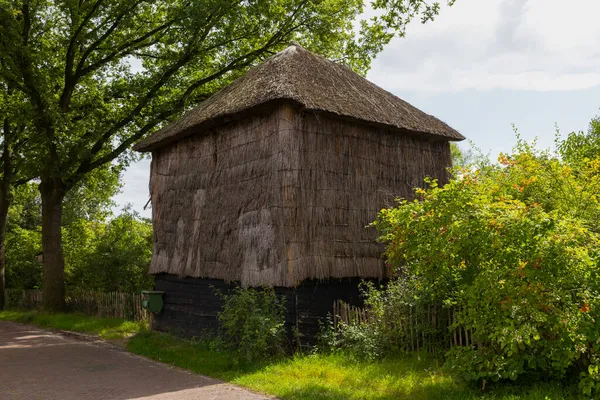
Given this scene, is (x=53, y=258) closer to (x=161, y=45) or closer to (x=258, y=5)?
(x=161, y=45)

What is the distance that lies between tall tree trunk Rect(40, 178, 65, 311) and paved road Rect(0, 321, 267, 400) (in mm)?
6310

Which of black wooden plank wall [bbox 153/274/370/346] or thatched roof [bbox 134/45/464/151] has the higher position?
thatched roof [bbox 134/45/464/151]

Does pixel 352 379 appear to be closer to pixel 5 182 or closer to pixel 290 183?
pixel 290 183

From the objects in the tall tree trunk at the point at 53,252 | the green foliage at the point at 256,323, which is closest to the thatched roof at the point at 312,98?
the green foliage at the point at 256,323

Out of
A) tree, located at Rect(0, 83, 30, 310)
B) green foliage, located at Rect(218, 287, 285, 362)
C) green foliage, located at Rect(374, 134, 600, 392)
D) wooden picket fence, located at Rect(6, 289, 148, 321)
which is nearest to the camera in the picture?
green foliage, located at Rect(374, 134, 600, 392)

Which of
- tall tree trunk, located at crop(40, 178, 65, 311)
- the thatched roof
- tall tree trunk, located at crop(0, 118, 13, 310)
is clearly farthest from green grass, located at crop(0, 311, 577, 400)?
tall tree trunk, located at crop(0, 118, 13, 310)

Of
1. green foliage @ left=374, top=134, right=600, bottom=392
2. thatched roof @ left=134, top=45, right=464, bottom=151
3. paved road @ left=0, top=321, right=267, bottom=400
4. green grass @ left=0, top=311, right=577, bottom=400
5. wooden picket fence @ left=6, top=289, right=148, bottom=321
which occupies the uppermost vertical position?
thatched roof @ left=134, top=45, right=464, bottom=151

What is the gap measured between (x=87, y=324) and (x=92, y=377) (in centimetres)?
773

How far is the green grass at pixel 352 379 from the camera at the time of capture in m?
6.99

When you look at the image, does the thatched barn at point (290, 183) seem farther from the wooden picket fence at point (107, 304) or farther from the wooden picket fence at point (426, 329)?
the wooden picket fence at point (107, 304)

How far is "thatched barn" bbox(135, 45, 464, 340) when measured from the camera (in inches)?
435

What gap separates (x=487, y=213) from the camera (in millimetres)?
7168

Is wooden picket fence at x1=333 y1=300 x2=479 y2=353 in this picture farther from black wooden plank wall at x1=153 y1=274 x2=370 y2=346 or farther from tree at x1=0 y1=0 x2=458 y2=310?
tree at x1=0 y1=0 x2=458 y2=310

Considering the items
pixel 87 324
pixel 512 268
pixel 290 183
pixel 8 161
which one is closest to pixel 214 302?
pixel 290 183
